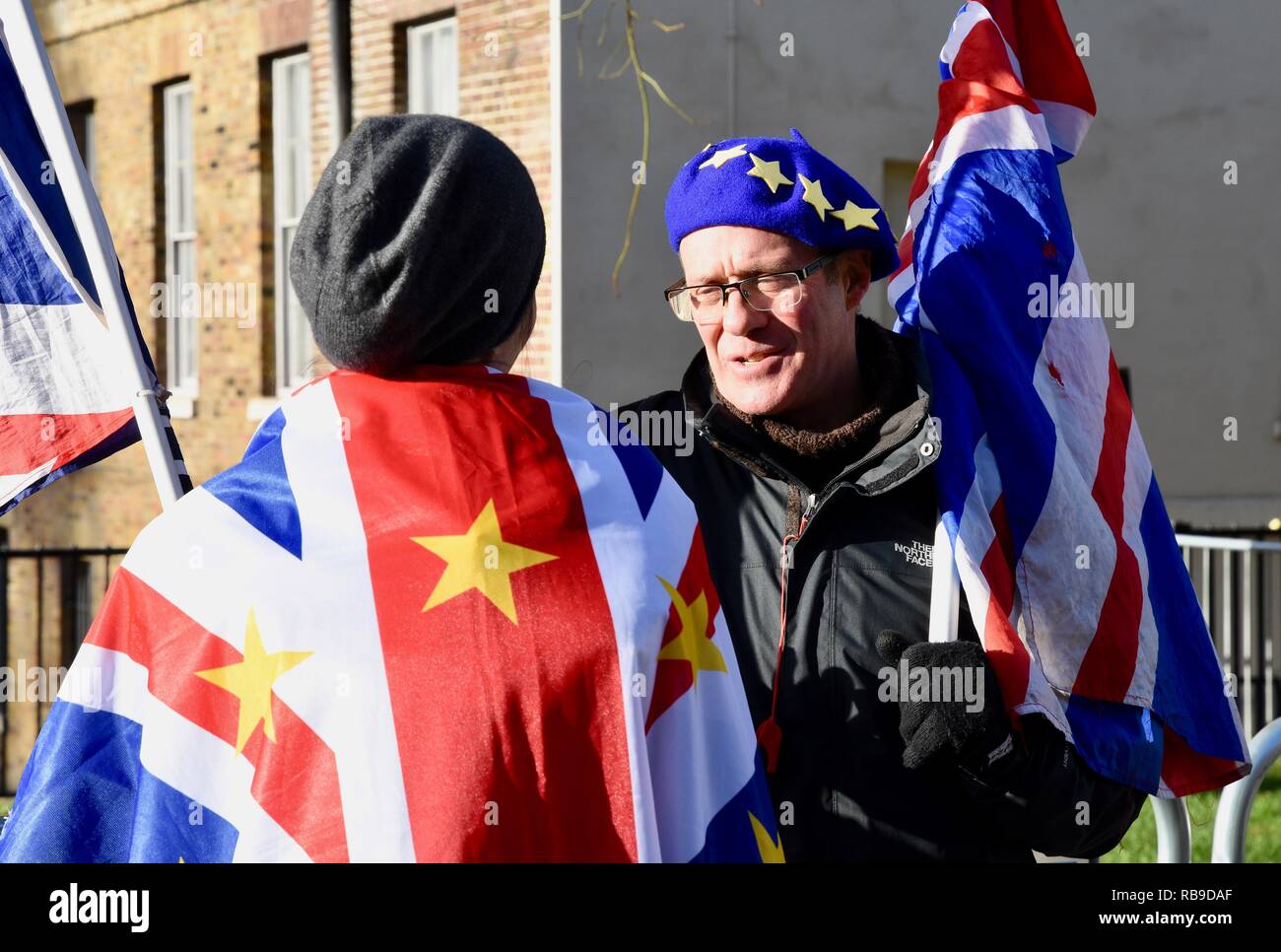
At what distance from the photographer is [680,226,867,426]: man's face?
2.78 metres

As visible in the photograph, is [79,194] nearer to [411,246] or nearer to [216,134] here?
[411,246]

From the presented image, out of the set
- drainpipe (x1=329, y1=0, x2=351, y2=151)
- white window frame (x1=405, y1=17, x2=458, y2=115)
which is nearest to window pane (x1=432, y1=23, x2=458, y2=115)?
white window frame (x1=405, y1=17, x2=458, y2=115)

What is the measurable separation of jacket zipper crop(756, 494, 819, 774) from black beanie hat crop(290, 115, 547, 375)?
76 centimetres

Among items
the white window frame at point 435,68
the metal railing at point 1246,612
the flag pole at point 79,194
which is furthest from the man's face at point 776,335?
Result: the white window frame at point 435,68

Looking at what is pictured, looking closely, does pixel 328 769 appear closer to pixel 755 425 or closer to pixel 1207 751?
pixel 755 425

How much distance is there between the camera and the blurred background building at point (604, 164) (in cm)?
946

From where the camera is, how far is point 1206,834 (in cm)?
675

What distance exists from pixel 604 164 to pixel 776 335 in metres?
→ 6.87

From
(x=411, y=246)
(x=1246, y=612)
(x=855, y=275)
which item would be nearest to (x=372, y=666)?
(x=411, y=246)

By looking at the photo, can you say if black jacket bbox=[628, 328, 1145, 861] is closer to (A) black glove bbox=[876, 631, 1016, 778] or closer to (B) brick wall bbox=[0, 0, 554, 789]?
(A) black glove bbox=[876, 631, 1016, 778]

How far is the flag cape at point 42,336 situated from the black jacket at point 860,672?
4.26 ft

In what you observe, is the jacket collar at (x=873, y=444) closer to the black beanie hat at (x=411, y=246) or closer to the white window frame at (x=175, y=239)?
the black beanie hat at (x=411, y=246)

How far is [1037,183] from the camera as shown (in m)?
3.09
